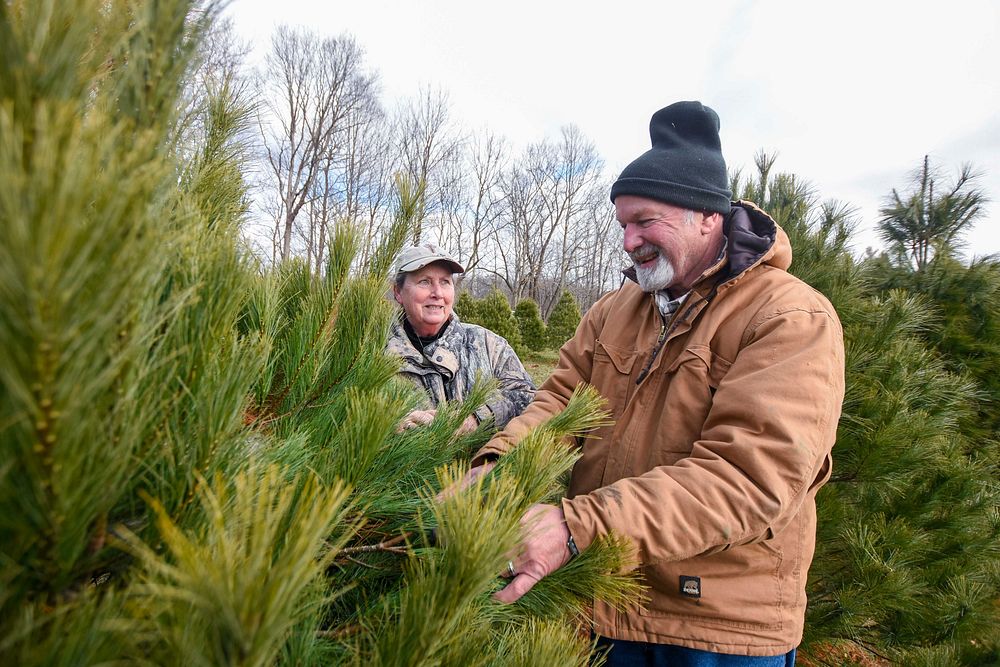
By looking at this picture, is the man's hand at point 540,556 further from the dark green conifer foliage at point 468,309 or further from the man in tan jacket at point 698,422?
the dark green conifer foliage at point 468,309

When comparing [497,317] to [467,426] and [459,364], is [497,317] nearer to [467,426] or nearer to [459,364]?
[459,364]

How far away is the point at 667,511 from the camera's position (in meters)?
1.20

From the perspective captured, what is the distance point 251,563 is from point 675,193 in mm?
1910

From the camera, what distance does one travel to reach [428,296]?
3203mm

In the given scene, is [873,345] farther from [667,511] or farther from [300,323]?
[300,323]

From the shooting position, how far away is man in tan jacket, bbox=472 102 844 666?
48.1 inches

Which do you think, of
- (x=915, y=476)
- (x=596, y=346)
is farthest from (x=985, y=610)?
(x=596, y=346)

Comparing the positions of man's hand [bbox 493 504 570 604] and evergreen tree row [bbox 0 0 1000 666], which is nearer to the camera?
evergreen tree row [bbox 0 0 1000 666]

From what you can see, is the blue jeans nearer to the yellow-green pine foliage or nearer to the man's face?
the man's face

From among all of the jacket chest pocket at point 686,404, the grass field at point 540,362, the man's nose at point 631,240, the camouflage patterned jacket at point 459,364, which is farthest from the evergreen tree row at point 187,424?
the grass field at point 540,362

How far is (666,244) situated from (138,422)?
181 centimetres

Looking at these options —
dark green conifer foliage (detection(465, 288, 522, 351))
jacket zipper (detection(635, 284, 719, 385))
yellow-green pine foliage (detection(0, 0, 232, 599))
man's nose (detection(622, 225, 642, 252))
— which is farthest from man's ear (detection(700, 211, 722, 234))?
dark green conifer foliage (detection(465, 288, 522, 351))

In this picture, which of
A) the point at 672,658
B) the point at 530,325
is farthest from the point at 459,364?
the point at 530,325

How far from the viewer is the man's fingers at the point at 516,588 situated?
103 centimetres
